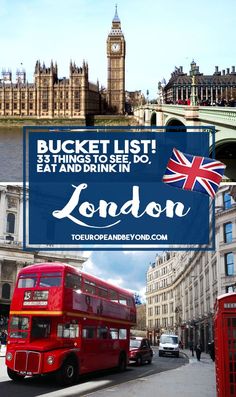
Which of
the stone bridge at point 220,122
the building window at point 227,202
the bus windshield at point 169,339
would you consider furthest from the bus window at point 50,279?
the bus windshield at point 169,339

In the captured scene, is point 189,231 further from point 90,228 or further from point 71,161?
point 71,161

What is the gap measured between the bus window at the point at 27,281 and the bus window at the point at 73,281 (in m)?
0.76

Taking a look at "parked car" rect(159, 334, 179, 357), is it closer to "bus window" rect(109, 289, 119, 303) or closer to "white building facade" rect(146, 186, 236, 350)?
"white building facade" rect(146, 186, 236, 350)

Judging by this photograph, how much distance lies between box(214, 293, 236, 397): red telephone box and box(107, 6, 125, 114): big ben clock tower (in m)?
129

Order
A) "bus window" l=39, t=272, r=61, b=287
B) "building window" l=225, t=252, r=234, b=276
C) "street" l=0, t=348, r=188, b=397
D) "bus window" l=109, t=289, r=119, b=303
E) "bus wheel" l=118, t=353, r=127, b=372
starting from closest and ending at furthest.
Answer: "street" l=0, t=348, r=188, b=397 → "bus window" l=39, t=272, r=61, b=287 → "bus window" l=109, t=289, r=119, b=303 → "bus wheel" l=118, t=353, r=127, b=372 → "building window" l=225, t=252, r=234, b=276

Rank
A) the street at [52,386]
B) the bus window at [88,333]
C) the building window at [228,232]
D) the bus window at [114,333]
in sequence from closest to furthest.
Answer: the street at [52,386] < the bus window at [88,333] < the bus window at [114,333] < the building window at [228,232]

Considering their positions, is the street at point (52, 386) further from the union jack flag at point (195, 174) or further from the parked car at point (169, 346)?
the parked car at point (169, 346)

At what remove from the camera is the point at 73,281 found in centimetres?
1270

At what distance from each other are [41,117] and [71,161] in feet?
412

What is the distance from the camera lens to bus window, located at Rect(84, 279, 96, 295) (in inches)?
528

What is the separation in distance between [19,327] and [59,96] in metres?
126

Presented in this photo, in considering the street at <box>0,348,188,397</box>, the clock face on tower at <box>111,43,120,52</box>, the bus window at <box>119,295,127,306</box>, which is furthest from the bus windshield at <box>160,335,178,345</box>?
the clock face on tower at <box>111,43,120,52</box>

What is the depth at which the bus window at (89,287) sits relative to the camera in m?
13.4

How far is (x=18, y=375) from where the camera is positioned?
13305mm
